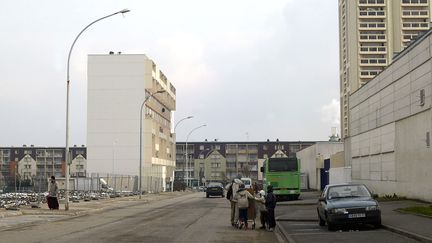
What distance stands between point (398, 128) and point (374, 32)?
63.6 metres

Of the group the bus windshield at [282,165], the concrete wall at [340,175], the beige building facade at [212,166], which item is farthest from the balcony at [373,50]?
the beige building facade at [212,166]

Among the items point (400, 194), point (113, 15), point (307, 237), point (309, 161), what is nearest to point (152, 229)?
point (307, 237)

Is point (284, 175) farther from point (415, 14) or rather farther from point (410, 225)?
point (415, 14)

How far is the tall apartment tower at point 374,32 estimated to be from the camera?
94562 millimetres

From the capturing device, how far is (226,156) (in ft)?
545

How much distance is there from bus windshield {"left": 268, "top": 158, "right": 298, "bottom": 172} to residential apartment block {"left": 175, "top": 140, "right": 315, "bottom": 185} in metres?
115

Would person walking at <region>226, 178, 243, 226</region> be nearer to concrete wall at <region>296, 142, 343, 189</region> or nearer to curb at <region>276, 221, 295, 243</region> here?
curb at <region>276, 221, 295, 243</region>

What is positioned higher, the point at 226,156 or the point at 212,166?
the point at 226,156

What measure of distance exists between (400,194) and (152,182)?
196 ft

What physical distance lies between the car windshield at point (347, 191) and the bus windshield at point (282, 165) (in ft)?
79.0

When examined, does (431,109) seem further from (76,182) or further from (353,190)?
(76,182)

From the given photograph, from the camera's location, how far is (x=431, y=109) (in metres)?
28.4

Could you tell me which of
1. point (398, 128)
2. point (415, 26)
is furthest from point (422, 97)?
point (415, 26)

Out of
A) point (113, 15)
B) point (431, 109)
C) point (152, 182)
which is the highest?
point (113, 15)
